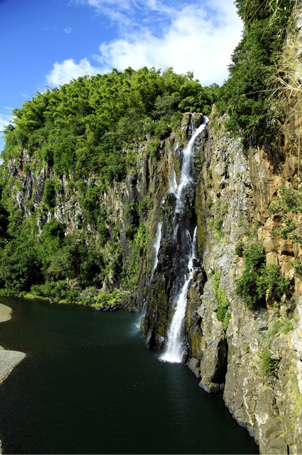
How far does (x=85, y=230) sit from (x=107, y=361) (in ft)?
89.9

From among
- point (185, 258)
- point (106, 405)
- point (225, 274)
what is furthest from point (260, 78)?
point (106, 405)

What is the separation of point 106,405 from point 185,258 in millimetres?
13498

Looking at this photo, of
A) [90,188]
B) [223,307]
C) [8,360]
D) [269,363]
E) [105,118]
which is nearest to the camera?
[269,363]

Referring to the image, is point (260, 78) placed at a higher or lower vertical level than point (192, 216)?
higher

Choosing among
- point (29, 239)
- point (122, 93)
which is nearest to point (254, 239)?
point (122, 93)

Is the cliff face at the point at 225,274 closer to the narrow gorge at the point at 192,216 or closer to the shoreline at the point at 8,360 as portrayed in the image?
the narrow gorge at the point at 192,216

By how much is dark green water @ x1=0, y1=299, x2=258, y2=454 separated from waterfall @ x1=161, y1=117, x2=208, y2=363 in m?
1.64

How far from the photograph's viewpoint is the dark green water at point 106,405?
1573 centimetres

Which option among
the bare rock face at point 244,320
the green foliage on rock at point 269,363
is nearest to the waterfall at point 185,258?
the bare rock face at point 244,320

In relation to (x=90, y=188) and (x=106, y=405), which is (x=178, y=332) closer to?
(x=106, y=405)

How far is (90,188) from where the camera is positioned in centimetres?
4853

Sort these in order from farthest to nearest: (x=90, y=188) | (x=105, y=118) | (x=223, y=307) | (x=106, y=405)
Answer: (x=105, y=118) → (x=90, y=188) → (x=223, y=307) → (x=106, y=405)

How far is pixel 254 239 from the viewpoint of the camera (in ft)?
62.7

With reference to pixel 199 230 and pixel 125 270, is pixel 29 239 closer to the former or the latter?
pixel 125 270
